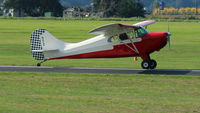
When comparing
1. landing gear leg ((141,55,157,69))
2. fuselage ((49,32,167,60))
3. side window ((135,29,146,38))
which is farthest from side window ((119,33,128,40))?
landing gear leg ((141,55,157,69))

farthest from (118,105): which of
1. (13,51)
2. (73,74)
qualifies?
(13,51)

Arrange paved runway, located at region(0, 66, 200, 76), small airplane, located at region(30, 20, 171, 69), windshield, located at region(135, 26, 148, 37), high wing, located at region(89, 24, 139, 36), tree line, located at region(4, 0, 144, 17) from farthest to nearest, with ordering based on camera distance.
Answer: tree line, located at region(4, 0, 144, 17)
windshield, located at region(135, 26, 148, 37)
small airplane, located at region(30, 20, 171, 69)
paved runway, located at region(0, 66, 200, 76)
high wing, located at region(89, 24, 139, 36)

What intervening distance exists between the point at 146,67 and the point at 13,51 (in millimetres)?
14542

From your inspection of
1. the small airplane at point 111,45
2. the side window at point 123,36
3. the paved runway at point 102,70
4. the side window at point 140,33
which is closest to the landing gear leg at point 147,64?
the small airplane at point 111,45

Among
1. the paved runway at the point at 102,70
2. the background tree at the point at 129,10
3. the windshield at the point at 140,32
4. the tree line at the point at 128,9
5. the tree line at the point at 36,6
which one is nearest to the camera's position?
the paved runway at the point at 102,70

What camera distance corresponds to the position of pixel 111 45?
2186 cm

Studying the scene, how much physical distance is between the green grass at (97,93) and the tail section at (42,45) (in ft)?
6.69

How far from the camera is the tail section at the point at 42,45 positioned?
22.1m

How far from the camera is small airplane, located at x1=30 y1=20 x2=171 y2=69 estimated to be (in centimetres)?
2145

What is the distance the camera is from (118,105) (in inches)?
536

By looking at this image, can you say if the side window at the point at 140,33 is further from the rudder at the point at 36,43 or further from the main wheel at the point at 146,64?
the rudder at the point at 36,43

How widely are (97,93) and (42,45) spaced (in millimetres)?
7162

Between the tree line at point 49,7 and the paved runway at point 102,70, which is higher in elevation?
the tree line at point 49,7

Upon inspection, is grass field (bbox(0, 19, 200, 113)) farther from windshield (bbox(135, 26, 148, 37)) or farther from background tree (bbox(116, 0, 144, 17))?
background tree (bbox(116, 0, 144, 17))
